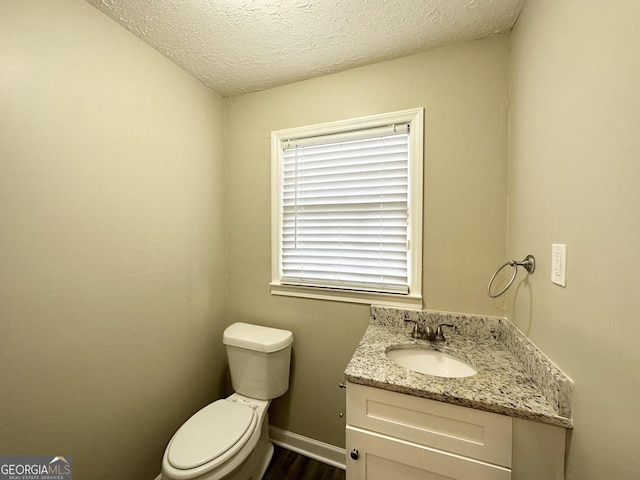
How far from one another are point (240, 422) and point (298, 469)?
0.59m

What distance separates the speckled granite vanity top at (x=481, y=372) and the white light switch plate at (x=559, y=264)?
290 millimetres

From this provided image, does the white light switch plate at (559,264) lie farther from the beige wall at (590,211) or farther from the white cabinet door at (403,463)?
the white cabinet door at (403,463)

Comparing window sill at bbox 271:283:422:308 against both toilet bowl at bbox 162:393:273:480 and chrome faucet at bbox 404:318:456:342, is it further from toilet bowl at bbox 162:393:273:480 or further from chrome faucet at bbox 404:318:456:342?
toilet bowl at bbox 162:393:273:480

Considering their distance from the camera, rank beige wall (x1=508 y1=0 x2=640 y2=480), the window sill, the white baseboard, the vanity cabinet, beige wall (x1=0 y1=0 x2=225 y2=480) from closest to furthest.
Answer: beige wall (x1=508 y1=0 x2=640 y2=480) < the vanity cabinet < beige wall (x1=0 y1=0 x2=225 y2=480) < the window sill < the white baseboard

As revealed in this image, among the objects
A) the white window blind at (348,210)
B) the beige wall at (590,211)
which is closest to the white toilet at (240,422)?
the white window blind at (348,210)

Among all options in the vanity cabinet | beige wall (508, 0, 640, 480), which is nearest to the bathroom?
beige wall (508, 0, 640, 480)

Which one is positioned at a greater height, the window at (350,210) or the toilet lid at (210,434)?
the window at (350,210)

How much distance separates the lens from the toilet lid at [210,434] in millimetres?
1065

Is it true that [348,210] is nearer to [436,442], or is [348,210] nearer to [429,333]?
[429,333]

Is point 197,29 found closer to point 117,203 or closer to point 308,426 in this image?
point 117,203

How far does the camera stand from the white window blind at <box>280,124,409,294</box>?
1.46 m

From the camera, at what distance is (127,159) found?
125cm

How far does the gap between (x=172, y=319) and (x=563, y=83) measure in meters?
2.02

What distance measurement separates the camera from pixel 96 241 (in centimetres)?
113
